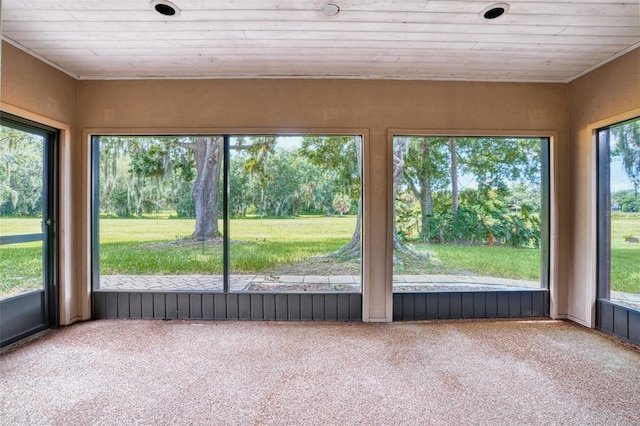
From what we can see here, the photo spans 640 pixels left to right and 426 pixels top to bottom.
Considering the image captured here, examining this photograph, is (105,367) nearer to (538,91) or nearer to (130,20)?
(130,20)

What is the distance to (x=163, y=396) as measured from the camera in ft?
7.06

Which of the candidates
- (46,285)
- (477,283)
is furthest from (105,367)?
(477,283)

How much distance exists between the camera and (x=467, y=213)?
356cm

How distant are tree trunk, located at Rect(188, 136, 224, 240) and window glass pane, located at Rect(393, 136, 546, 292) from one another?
1.91 m

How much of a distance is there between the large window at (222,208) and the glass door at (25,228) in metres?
0.40

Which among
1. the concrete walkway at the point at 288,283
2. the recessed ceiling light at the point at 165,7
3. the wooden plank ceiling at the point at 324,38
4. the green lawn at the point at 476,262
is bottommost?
the concrete walkway at the point at 288,283

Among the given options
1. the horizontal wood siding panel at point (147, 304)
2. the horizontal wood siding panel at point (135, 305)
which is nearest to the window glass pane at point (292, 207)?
the horizontal wood siding panel at point (147, 304)

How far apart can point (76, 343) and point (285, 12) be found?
327 cm

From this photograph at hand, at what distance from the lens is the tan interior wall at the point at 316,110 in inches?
133

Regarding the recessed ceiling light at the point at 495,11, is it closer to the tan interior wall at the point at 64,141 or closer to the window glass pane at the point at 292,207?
the window glass pane at the point at 292,207

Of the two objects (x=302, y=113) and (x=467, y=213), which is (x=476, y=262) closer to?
(x=467, y=213)

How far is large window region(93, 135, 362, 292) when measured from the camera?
11.5 feet

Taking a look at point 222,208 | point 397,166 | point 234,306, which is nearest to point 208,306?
point 234,306

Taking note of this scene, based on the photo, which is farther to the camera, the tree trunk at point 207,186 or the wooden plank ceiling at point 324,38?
the tree trunk at point 207,186
